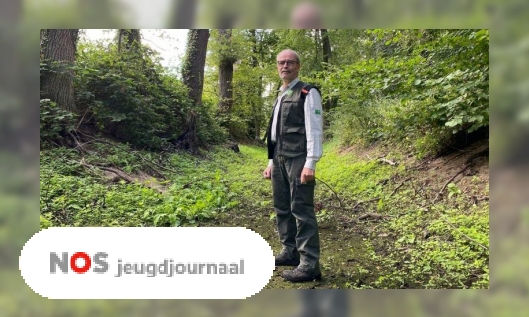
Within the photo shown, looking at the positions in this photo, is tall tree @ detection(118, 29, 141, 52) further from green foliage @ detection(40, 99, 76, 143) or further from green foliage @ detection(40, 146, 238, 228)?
green foliage @ detection(40, 146, 238, 228)

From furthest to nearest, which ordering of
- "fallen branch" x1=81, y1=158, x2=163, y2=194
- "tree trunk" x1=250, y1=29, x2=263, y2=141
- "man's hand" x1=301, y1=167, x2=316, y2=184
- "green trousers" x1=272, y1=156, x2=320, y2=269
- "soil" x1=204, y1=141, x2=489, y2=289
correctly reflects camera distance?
"fallen branch" x1=81, y1=158, x2=163, y2=194 → "tree trunk" x1=250, y1=29, x2=263, y2=141 → "soil" x1=204, y1=141, x2=489, y2=289 → "green trousers" x1=272, y1=156, x2=320, y2=269 → "man's hand" x1=301, y1=167, x2=316, y2=184

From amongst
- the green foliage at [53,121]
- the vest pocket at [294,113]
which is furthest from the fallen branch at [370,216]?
the green foliage at [53,121]

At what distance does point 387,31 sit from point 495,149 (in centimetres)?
92

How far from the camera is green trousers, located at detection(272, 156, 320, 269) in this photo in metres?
1.94

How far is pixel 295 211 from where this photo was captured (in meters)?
1.97

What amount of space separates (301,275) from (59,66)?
189 centimetres

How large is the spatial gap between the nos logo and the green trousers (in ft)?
3.16

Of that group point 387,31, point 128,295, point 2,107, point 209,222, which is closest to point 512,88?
point 387,31

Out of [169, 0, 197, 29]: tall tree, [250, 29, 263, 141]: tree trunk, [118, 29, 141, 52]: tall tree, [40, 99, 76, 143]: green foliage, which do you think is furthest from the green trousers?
[40, 99, 76, 143]: green foliage

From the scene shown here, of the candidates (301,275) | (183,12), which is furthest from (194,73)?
(301,275)

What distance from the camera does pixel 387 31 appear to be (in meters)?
2.06

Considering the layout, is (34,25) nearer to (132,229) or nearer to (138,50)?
(138,50)

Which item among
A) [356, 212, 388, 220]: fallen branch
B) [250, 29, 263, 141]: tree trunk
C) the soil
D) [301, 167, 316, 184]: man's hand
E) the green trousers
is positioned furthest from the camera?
[356, 212, 388, 220]: fallen branch

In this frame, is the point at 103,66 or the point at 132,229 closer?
the point at 132,229
